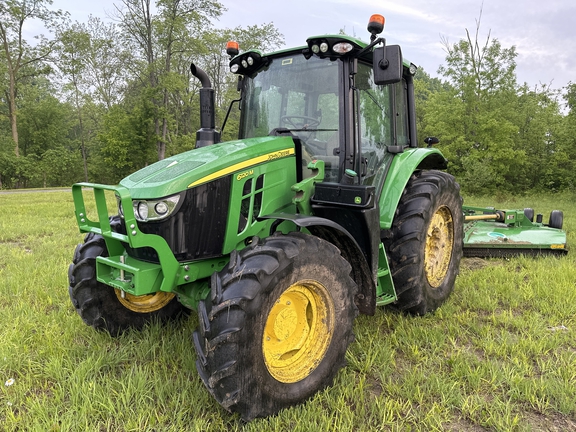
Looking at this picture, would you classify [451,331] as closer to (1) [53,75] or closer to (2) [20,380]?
(2) [20,380]

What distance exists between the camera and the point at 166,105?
24125mm

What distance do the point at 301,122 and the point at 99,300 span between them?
6.86 ft

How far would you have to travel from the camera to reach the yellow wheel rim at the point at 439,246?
396 centimetres

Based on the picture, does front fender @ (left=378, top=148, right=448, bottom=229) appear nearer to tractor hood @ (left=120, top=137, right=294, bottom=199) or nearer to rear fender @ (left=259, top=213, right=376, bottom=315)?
rear fender @ (left=259, top=213, right=376, bottom=315)

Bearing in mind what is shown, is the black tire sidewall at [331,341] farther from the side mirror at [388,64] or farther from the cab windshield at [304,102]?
the side mirror at [388,64]

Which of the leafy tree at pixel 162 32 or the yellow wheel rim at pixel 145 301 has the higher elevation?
the leafy tree at pixel 162 32

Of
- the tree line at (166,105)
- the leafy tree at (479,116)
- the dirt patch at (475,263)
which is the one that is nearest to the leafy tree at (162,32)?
the tree line at (166,105)

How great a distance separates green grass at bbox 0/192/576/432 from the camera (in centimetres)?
228

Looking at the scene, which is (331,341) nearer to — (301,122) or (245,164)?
(245,164)

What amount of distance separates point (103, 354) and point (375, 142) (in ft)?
8.97

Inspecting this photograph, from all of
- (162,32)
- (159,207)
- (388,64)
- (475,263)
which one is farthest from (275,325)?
(162,32)

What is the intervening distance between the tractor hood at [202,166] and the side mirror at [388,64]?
815 mm

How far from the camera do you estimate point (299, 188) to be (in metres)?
2.91

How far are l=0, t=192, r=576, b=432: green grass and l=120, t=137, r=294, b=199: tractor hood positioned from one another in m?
1.21
